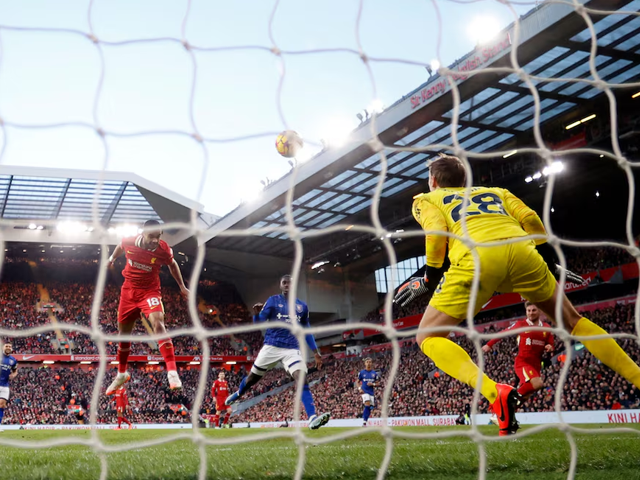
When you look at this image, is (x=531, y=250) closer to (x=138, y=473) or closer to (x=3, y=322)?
(x=138, y=473)

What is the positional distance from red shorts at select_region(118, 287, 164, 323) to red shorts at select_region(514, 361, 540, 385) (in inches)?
164

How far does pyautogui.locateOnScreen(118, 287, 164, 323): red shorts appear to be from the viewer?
19.8 feet

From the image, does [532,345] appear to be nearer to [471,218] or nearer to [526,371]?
[526,371]

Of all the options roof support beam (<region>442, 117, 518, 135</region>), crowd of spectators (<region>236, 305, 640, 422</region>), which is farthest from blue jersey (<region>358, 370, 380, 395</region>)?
roof support beam (<region>442, 117, 518, 135</region>)

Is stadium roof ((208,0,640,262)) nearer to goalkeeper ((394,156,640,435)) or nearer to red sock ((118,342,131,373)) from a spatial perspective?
red sock ((118,342,131,373))

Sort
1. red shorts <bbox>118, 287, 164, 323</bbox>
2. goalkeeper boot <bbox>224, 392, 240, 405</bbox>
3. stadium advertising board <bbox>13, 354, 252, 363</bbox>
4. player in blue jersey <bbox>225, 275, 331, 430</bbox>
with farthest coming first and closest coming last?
1. stadium advertising board <bbox>13, 354, 252, 363</bbox>
2. goalkeeper boot <bbox>224, 392, 240, 405</bbox>
3. player in blue jersey <bbox>225, 275, 331, 430</bbox>
4. red shorts <bbox>118, 287, 164, 323</bbox>

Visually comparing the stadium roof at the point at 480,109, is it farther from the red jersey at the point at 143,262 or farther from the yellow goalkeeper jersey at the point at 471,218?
→ the yellow goalkeeper jersey at the point at 471,218

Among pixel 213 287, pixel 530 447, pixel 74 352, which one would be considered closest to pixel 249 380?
pixel 530 447

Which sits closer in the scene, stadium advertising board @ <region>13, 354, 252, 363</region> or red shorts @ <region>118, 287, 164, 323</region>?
red shorts @ <region>118, 287, 164, 323</region>

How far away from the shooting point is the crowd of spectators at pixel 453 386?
53.3 feet

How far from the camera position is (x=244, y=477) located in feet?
11.2

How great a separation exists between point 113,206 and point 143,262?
25988 millimetres

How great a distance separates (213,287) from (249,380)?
118 feet

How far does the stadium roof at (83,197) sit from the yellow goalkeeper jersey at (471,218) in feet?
72.1
